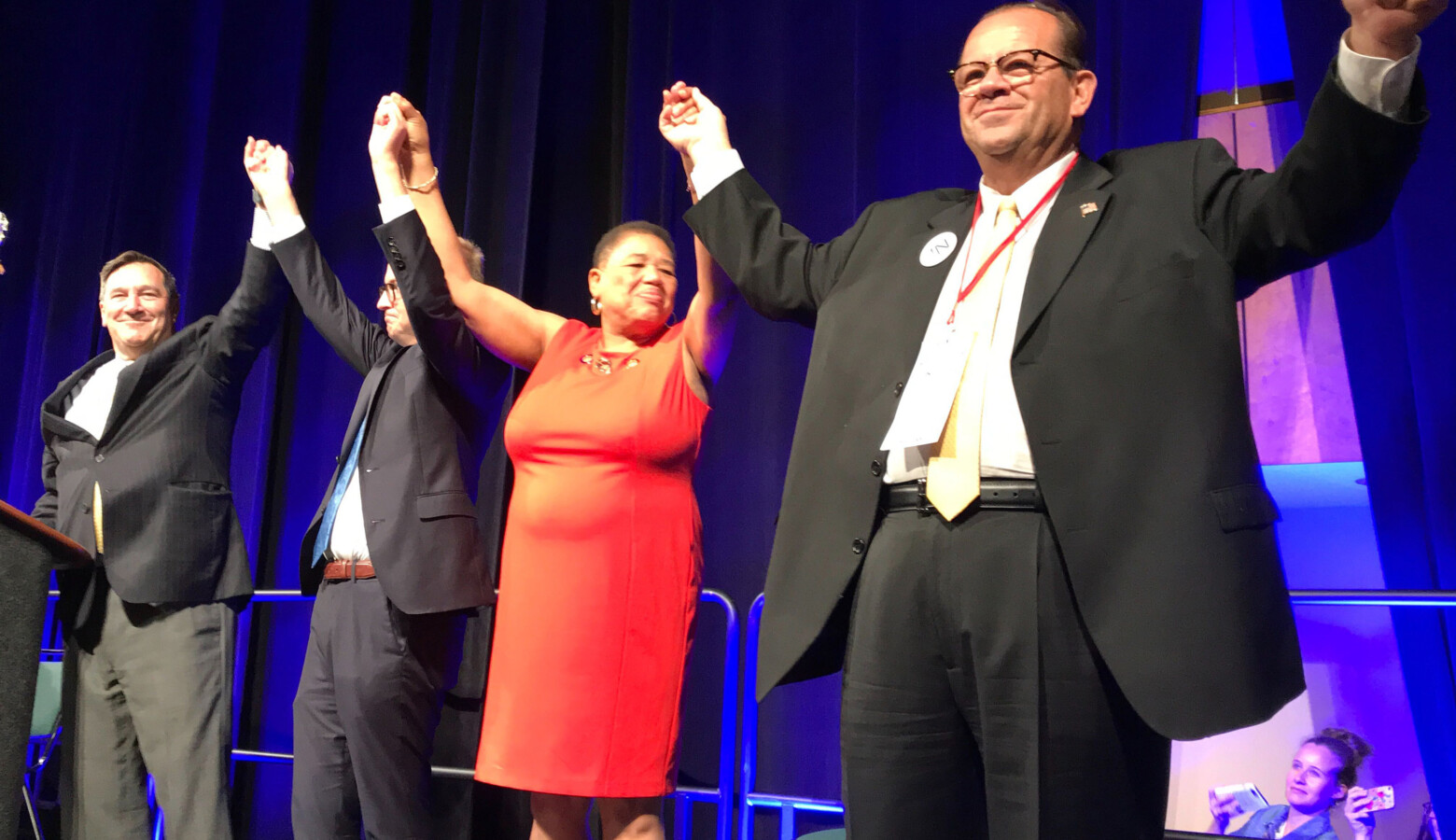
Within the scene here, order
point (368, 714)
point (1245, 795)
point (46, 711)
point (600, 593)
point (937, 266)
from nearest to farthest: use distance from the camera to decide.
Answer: point (937, 266) → point (600, 593) → point (368, 714) → point (46, 711) → point (1245, 795)

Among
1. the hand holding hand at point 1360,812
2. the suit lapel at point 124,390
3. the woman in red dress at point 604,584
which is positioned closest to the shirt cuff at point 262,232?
the suit lapel at point 124,390

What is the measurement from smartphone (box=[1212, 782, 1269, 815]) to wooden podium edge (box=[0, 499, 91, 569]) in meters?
3.31

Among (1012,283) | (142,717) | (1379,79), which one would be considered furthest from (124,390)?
(1379,79)

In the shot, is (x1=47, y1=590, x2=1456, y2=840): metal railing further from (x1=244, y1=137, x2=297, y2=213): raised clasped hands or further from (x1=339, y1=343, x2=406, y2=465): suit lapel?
(x1=244, y1=137, x2=297, y2=213): raised clasped hands

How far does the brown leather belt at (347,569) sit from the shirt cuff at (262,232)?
32.5 inches

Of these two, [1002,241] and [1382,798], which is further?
[1382,798]

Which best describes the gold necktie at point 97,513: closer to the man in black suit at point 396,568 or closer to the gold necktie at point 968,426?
the man in black suit at point 396,568

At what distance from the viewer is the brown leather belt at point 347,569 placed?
2379mm

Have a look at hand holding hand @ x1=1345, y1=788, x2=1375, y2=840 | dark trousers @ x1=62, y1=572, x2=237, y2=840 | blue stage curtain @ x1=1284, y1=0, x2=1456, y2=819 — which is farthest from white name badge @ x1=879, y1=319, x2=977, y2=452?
hand holding hand @ x1=1345, y1=788, x2=1375, y2=840

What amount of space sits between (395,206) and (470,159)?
1.42 m

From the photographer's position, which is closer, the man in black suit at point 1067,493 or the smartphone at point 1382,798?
the man in black suit at point 1067,493

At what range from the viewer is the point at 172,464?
2658mm

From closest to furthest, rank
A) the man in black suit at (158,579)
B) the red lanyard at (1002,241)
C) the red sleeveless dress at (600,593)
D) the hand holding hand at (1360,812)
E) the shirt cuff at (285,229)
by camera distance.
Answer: the red lanyard at (1002,241) < the red sleeveless dress at (600,593) < the man in black suit at (158,579) < the shirt cuff at (285,229) < the hand holding hand at (1360,812)

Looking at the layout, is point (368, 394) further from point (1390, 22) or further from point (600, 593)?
point (1390, 22)
